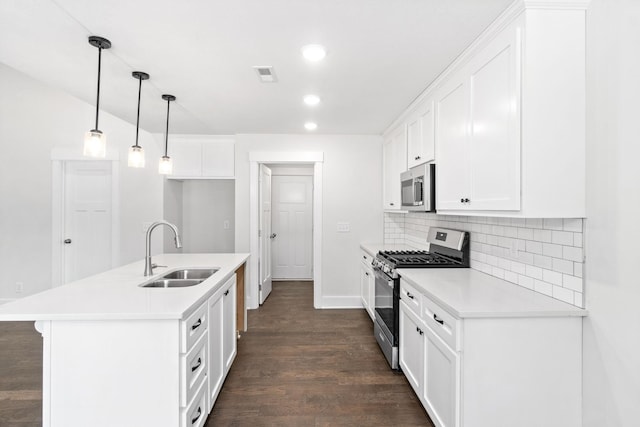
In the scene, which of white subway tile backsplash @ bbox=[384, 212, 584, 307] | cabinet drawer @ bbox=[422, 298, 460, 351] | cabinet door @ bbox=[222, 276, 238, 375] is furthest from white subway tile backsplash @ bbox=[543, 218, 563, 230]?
cabinet door @ bbox=[222, 276, 238, 375]

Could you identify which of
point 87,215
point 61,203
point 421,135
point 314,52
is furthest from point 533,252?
point 61,203

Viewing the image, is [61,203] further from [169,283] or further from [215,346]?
[215,346]

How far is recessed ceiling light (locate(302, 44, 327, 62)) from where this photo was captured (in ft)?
6.37

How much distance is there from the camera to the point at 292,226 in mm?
6039

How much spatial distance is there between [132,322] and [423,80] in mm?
2534

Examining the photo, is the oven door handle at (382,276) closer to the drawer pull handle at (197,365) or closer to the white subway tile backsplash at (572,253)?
the white subway tile backsplash at (572,253)

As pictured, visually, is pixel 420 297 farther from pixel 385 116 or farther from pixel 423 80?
pixel 385 116

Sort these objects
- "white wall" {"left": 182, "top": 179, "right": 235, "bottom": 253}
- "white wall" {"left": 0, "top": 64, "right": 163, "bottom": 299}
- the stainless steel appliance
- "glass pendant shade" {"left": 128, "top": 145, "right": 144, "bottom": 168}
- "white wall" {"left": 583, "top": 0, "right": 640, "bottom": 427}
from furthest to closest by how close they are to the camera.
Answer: "white wall" {"left": 182, "top": 179, "right": 235, "bottom": 253}
"white wall" {"left": 0, "top": 64, "right": 163, "bottom": 299}
the stainless steel appliance
"glass pendant shade" {"left": 128, "top": 145, "right": 144, "bottom": 168}
"white wall" {"left": 583, "top": 0, "right": 640, "bottom": 427}

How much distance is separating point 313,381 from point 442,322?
1286 millimetres

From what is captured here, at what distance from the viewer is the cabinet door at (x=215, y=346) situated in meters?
2.03

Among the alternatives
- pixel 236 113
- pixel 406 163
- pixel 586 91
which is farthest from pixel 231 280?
pixel 586 91

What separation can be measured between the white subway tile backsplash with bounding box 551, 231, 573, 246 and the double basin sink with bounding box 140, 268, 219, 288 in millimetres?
2303

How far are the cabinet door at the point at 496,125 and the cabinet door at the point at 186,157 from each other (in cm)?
361

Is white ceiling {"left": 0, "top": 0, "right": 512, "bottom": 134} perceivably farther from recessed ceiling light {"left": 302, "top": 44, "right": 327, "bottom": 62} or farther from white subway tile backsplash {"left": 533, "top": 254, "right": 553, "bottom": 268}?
white subway tile backsplash {"left": 533, "top": 254, "right": 553, "bottom": 268}
